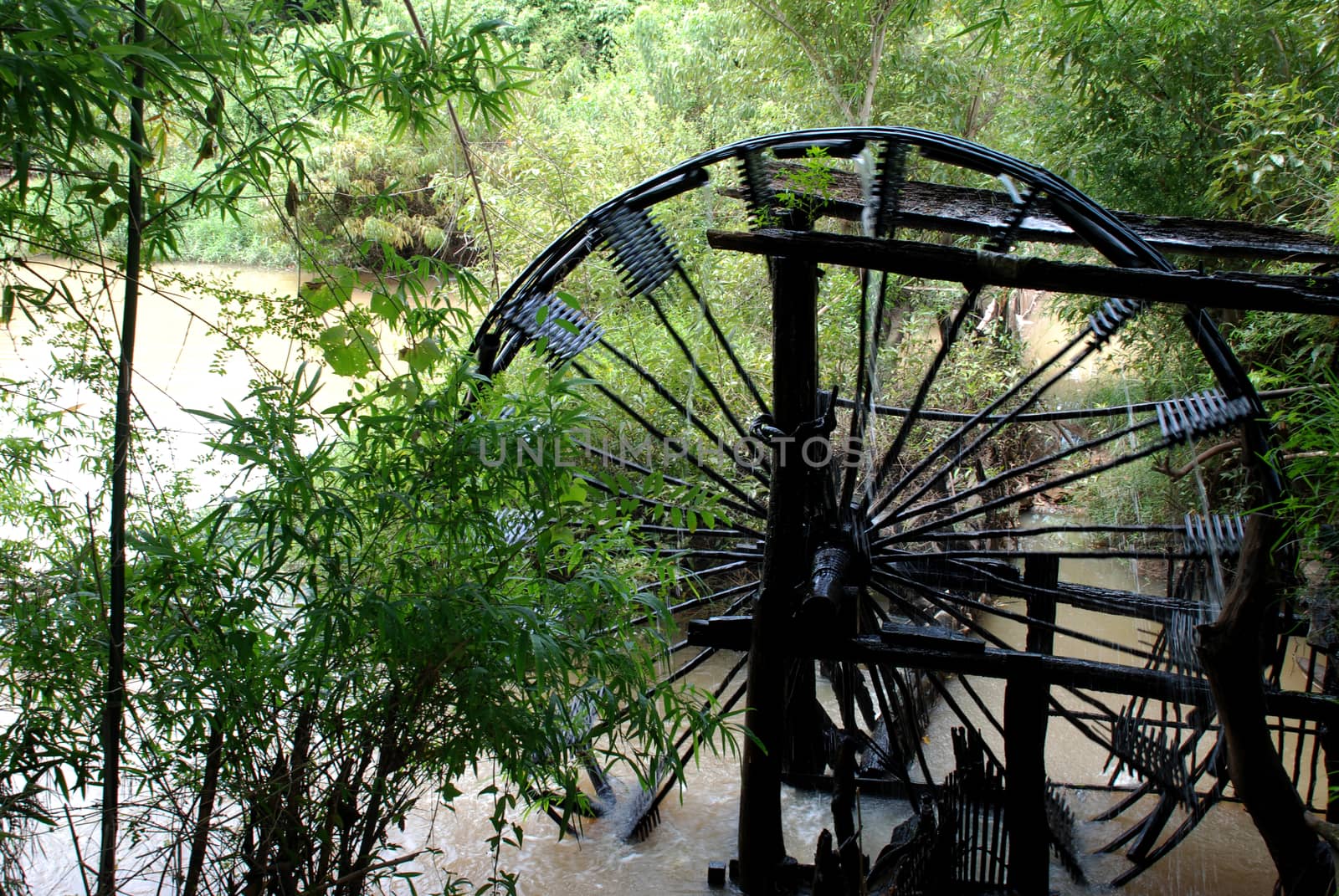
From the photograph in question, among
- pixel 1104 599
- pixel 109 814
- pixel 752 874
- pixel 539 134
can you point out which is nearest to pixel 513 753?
pixel 109 814

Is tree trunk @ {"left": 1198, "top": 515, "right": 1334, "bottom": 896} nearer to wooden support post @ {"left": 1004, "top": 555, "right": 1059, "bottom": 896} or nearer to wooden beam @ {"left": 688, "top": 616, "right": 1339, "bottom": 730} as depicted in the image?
wooden beam @ {"left": 688, "top": 616, "right": 1339, "bottom": 730}

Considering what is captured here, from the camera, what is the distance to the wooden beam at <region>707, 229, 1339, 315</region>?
2.85 meters

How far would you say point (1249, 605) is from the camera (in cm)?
315

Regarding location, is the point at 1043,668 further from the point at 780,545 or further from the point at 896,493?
the point at 896,493

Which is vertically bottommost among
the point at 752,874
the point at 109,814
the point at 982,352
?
the point at 752,874

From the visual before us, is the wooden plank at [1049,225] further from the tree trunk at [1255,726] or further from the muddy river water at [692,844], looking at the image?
the muddy river water at [692,844]

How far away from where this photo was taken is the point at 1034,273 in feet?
9.65

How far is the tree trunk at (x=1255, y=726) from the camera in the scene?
126 inches

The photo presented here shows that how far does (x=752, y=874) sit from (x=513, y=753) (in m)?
2.01

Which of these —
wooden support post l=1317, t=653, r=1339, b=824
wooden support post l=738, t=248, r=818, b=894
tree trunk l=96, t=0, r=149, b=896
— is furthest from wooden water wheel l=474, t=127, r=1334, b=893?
tree trunk l=96, t=0, r=149, b=896

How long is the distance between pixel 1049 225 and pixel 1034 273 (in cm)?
146

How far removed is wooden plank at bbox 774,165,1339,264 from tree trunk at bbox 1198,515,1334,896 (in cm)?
153

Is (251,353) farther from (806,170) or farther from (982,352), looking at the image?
(982,352)

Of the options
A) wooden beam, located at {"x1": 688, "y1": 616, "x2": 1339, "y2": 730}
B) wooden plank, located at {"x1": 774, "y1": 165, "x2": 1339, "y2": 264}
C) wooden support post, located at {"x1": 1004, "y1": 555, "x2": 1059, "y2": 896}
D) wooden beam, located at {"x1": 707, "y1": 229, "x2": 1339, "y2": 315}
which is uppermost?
wooden plank, located at {"x1": 774, "y1": 165, "x2": 1339, "y2": 264}
